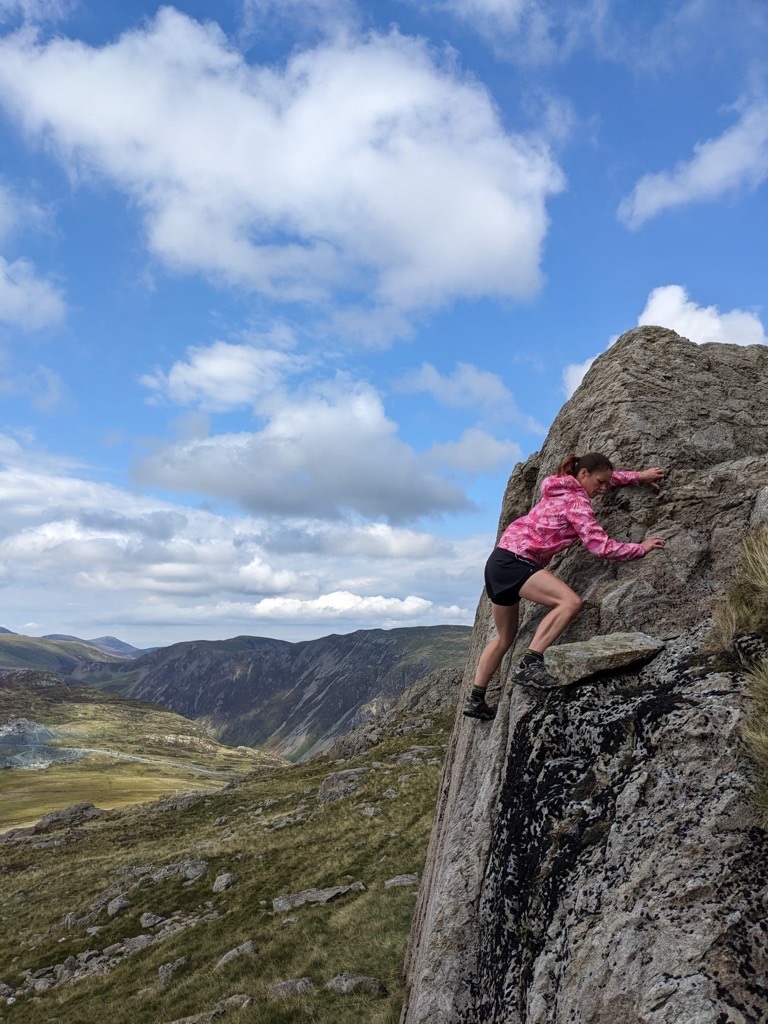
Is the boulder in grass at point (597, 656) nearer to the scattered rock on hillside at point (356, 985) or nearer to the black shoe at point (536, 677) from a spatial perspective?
the black shoe at point (536, 677)

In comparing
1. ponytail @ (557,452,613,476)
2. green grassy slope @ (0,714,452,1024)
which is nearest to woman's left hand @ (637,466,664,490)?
ponytail @ (557,452,613,476)

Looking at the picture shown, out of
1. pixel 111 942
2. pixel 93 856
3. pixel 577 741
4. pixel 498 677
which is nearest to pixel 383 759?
pixel 93 856

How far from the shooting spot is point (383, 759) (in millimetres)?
53438

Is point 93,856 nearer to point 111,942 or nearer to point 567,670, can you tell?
point 111,942

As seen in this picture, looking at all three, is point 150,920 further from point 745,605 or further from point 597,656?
A: point 745,605

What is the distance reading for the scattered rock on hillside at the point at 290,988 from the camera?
13.7m

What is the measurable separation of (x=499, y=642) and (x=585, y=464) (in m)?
3.24

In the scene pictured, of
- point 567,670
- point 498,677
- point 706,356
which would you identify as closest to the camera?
point 567,670

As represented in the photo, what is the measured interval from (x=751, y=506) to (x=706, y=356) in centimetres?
515

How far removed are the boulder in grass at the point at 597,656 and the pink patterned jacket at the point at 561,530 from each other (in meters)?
1.73

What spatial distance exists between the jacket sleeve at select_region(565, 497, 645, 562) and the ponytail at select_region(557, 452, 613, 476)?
691 mm

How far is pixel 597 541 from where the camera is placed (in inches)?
340

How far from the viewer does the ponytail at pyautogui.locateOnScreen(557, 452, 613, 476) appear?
29.6 ft

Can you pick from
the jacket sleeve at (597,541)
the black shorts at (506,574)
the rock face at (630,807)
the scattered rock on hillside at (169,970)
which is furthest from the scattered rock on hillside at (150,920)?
the jacket sleeve at (597,541)
